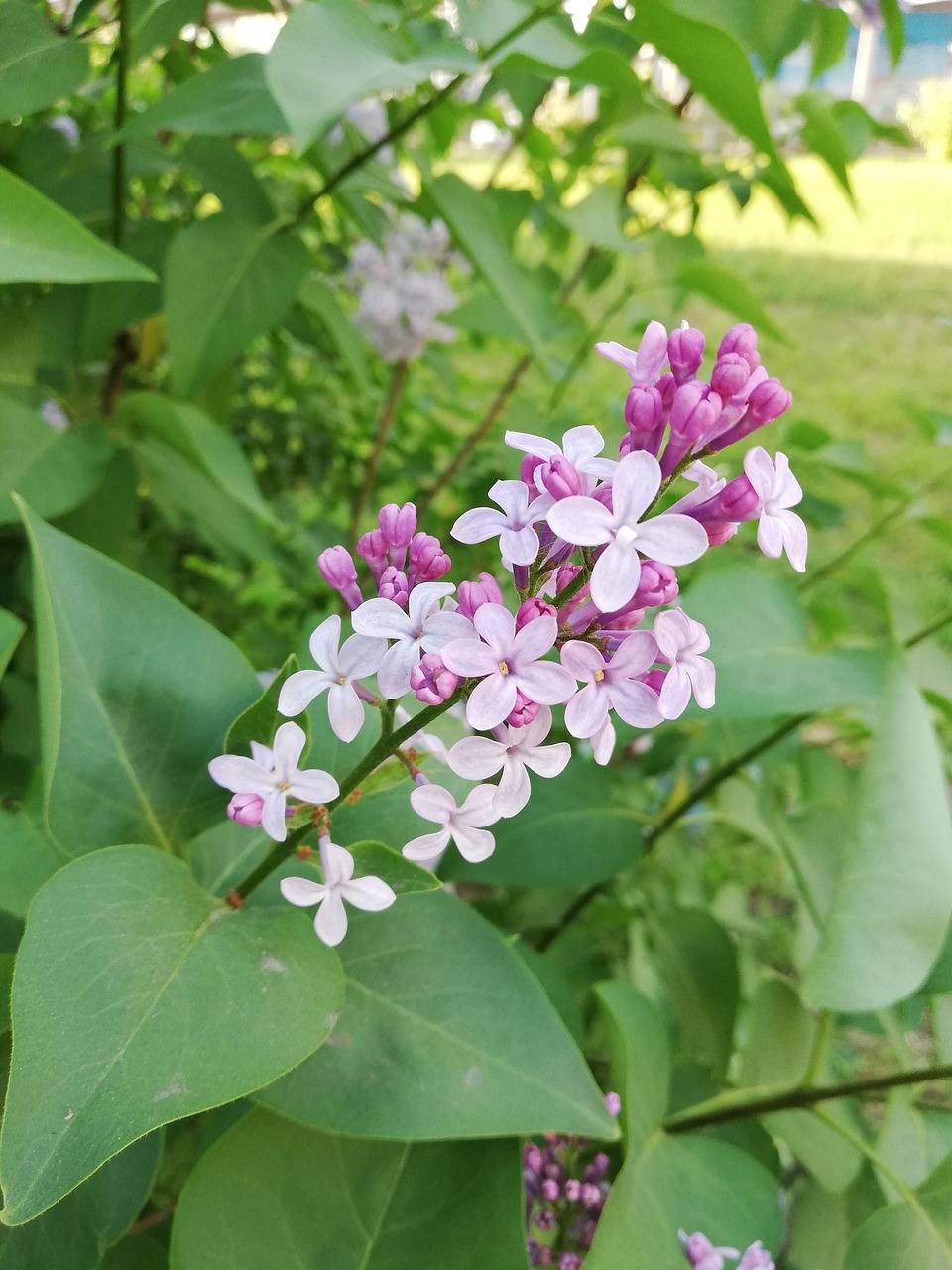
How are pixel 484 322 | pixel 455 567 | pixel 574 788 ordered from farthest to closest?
pixel 455 567, pixel 484 322, pixel 574 788

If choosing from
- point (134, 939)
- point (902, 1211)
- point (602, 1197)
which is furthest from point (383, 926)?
point (902, 1211)

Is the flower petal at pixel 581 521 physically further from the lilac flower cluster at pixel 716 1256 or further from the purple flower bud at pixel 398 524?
the lilac flower cluster at pixel 716 1256

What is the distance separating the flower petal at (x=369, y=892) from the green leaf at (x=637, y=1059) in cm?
25

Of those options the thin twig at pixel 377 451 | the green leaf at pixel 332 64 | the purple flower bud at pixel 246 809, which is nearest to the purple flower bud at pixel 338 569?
the purple flower bud at pixel 246 809

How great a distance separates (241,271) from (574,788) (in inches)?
21.6

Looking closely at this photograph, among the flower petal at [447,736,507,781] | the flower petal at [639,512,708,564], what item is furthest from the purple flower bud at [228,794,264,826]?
the flower petal at [639,512,708,564]

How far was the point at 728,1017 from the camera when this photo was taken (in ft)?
3.08

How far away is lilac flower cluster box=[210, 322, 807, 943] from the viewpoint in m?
0.38

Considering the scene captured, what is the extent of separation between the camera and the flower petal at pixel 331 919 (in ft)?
1.47

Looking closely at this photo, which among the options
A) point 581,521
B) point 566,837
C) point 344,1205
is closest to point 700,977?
point 566,837

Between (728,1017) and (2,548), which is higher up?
(2,548)

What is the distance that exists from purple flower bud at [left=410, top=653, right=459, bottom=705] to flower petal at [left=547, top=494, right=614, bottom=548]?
7cm

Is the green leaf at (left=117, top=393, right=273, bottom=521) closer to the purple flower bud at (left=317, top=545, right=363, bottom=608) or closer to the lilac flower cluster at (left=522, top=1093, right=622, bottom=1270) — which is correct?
the purple flower bud at (left=317, top=545, right=363, bottom=608)

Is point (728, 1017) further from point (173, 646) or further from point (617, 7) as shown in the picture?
point (617, 7)
